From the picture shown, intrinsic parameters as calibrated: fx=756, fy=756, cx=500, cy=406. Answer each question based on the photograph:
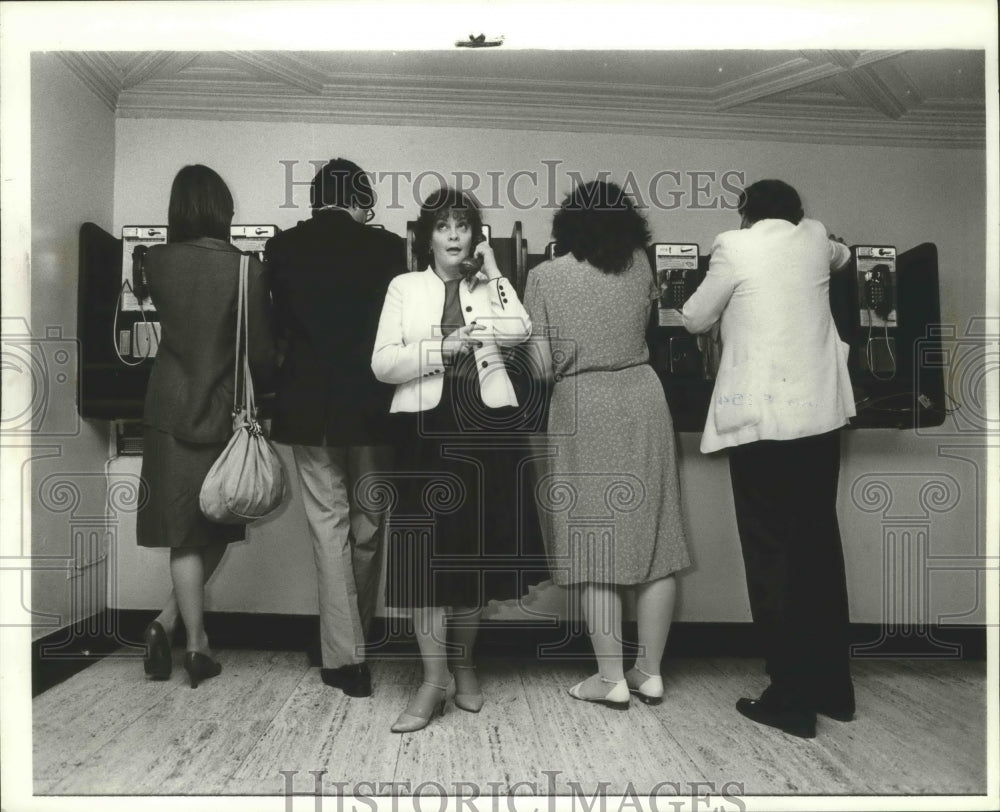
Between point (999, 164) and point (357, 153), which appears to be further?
point (357, 153)

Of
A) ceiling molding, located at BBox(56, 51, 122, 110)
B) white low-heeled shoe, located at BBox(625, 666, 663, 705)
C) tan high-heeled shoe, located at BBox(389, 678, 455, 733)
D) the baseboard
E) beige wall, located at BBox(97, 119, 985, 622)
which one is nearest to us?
tan high-heeled shoe, located at BBox(389, 678, 455, 733)

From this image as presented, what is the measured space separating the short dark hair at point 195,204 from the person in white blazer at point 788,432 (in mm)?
1530

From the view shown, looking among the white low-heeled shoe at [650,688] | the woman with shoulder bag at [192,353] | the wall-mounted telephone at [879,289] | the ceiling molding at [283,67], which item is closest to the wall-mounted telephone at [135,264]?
the woman with shoulder bag at [192,353]

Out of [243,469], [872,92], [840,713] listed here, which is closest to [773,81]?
[872,92]

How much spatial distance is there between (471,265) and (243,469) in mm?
898

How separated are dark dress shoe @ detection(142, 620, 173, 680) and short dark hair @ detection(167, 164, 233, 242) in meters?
1.25

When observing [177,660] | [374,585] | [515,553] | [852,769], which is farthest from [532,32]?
[177,660]

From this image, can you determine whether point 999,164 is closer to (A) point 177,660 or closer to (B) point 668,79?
(B) point 668,79

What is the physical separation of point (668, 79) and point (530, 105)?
52 cm

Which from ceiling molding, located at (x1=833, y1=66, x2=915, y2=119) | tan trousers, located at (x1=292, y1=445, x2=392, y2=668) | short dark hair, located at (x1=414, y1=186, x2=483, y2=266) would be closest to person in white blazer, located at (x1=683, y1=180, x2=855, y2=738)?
short dark hair, located at (x1=414, y1=186, x2=483, y2=266)

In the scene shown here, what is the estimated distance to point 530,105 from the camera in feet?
9.48

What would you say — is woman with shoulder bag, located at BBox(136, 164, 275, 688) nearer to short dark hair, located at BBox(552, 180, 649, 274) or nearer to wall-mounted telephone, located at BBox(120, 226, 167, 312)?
wall-mounted telephone, located at BBox(120, 226, 167, 312)

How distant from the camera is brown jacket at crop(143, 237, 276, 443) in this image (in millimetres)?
2309

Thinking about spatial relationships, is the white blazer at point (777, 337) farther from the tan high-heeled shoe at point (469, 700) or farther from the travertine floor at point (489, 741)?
the tan high-heeled shoe at point (469, 700)
